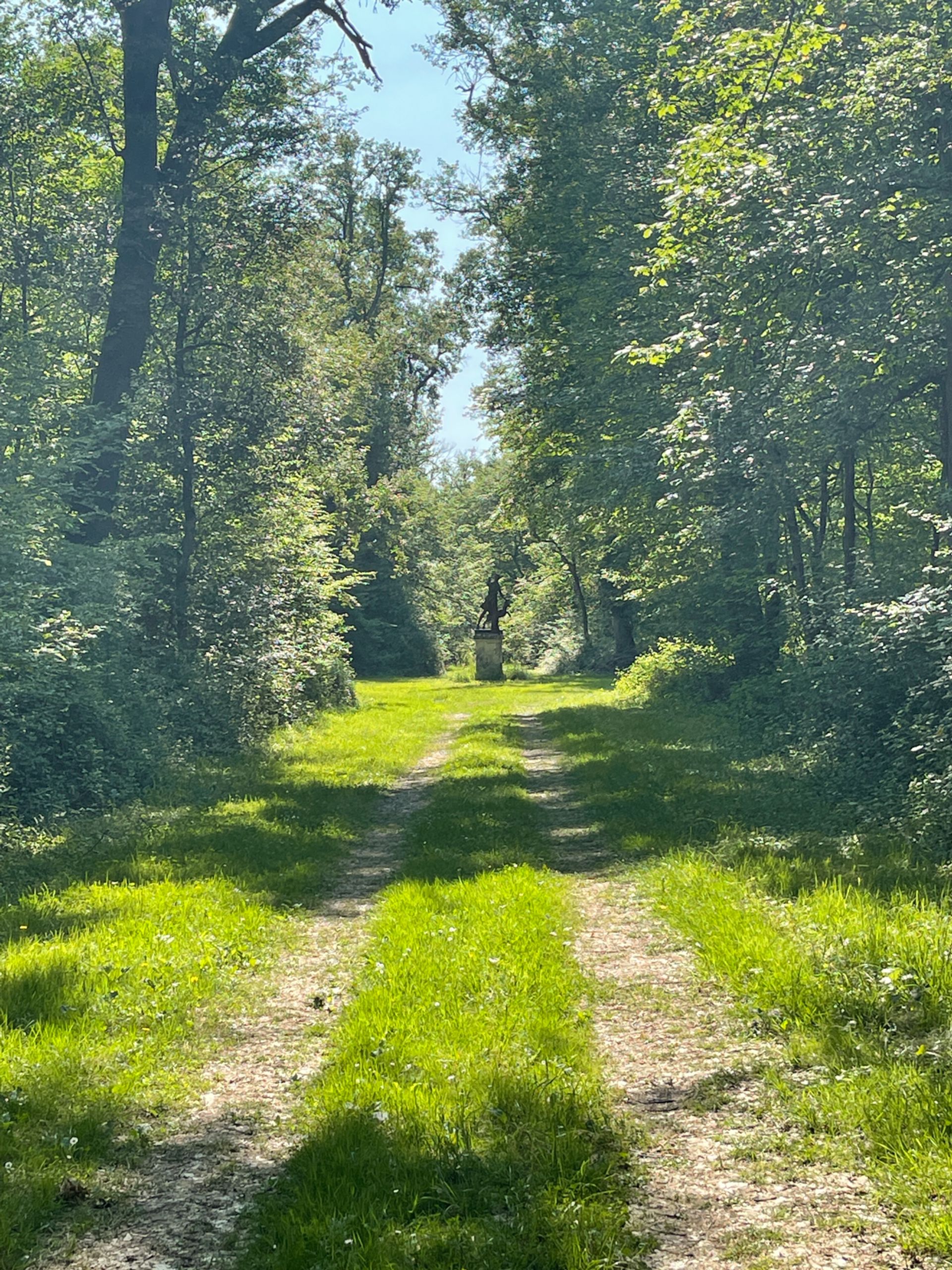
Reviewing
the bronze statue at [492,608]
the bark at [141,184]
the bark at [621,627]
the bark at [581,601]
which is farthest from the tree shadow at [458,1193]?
the bark at [581,601]

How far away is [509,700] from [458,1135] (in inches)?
1026

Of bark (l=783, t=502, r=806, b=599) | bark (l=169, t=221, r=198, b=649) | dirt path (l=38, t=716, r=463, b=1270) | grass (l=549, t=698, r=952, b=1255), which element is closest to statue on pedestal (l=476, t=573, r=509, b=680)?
bark (l=783, t=502, r=806, b=599)

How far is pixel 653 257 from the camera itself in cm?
1559

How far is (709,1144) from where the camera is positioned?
4.48 meters

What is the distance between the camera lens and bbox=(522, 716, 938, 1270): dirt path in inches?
143

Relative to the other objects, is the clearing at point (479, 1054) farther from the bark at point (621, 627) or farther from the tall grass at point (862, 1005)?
the bark at point (621, 627)

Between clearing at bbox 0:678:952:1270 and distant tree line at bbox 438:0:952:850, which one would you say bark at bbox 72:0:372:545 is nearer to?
distant tree line at bbox 438:0:952:850

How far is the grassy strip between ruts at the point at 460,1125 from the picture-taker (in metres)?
3.71

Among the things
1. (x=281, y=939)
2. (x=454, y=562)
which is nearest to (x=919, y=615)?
(x=281, y=939)

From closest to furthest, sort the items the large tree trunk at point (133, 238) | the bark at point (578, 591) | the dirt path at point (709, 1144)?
the dirt path at point (709, 1144), the large tree trunk at point (133, 238), the bark at point (578, 591)

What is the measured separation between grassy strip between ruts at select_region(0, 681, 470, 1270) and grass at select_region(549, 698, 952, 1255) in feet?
→ 10.4

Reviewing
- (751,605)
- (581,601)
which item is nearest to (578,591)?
(581,601)

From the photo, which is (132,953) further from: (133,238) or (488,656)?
(488,656)

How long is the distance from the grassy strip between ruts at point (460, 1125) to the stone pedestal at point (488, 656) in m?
33.3
